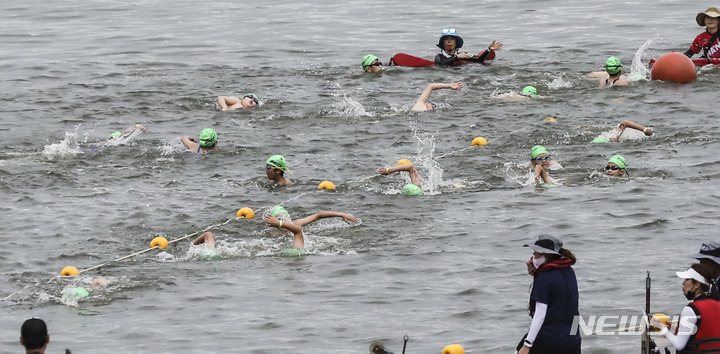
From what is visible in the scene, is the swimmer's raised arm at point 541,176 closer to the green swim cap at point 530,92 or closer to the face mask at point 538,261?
the green swim cap at point 530,92

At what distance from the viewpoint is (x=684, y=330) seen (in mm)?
9539

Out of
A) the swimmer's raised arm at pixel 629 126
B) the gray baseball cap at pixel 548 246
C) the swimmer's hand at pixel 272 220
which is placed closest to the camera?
the gray baseball cap at pixel 548 246

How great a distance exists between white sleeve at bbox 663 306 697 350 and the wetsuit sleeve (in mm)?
18762

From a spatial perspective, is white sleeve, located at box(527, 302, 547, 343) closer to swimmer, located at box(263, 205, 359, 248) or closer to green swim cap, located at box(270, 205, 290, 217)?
swimmer, located at box(263, 205, 359, 248)

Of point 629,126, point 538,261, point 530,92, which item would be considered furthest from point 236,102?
point 538,261

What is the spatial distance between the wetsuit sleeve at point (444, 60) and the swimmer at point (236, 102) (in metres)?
5.41

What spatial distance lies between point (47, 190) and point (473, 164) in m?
6.89

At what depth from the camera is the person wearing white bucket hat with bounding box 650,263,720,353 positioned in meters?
9.51

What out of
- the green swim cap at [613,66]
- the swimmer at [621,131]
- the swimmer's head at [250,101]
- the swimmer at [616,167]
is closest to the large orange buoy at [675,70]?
the green swim cap at [613,66]

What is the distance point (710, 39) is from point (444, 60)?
594cm

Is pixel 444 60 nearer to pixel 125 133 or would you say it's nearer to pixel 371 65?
pixel 371 65

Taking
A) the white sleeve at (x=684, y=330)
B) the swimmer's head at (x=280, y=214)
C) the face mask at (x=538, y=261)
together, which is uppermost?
the face mask at (x=538, y=261)

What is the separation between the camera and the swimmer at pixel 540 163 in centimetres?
1873

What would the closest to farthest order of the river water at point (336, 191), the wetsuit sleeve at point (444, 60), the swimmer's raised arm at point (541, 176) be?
the river water at point (336, 191)
the swimmer's raised arm at point (541, 176)
the wetsuit sleeve at point (444, 60)
